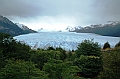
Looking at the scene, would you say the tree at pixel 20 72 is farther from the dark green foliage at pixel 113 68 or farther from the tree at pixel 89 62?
the tree at pixel 89 62

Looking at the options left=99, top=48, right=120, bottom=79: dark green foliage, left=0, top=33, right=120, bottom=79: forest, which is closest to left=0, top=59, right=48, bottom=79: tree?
left=0, top=33, right=120, bottom=79: forest

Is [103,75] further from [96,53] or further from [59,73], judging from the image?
[59,73]

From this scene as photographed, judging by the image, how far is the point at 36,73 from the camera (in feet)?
32.1

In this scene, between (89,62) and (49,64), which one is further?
(89,62)

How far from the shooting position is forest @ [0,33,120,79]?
9.80m

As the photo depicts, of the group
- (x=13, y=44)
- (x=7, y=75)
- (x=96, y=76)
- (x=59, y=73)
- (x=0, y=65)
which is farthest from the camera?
(x=96, y=76)

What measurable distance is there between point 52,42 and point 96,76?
4712 cm

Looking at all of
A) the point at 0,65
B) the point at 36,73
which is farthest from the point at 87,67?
the point at 36,73

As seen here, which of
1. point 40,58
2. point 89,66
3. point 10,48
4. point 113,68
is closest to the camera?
point 113,68

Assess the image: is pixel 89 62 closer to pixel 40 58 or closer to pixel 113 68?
pixel 113 68

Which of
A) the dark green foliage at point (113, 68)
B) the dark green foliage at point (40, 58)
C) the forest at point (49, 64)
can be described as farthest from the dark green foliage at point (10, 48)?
the dark green foliage at point (113, 68)

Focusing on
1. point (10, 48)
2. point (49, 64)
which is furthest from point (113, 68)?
point (10, 48)

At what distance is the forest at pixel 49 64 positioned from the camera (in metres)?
9.80

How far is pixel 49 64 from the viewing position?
10.6 meters
